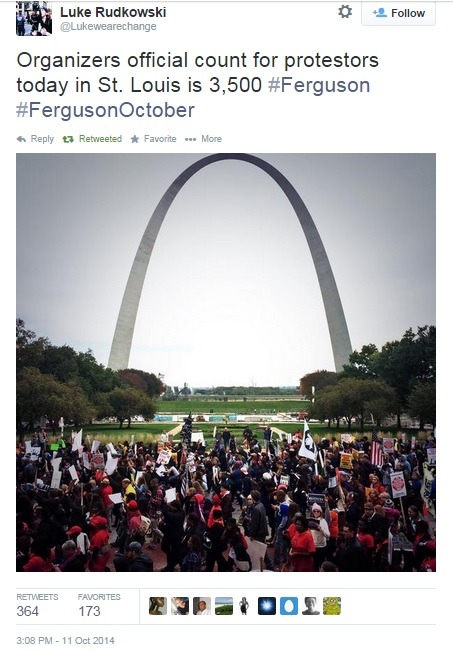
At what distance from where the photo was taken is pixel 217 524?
420 inches

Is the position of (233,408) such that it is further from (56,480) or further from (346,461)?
(56,480)

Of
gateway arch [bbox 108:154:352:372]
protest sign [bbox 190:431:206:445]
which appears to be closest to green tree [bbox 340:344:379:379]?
gateway arch [bbox 108:154:352:372]
